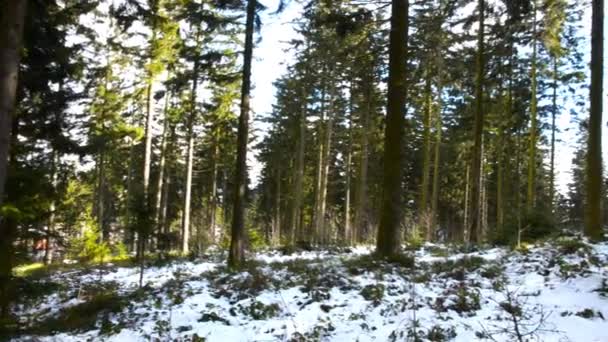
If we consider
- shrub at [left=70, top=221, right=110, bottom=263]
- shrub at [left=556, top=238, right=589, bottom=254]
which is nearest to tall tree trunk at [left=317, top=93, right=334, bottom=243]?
shrub at [left=70, top=221, right=110, bottom=263]

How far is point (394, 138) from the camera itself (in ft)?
35.2

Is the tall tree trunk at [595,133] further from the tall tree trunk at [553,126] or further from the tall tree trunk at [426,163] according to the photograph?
the tall tree trunk at [553,126]

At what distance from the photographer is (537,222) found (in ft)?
46.9

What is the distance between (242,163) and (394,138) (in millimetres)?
5073

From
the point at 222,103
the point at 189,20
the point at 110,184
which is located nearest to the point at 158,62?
the point at 222,103

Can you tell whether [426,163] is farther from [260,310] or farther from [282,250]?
[260,310]

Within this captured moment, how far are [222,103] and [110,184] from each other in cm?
2685

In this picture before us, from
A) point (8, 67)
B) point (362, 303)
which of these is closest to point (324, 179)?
point (362, 303)

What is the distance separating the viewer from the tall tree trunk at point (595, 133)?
37.8ft

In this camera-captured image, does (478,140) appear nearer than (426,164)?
Yes

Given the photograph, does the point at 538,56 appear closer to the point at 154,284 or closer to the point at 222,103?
the point at 222,103

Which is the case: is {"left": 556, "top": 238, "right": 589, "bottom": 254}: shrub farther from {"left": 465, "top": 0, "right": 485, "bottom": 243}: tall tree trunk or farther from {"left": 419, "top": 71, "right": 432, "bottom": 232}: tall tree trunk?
{"left": 419, "top": 71, "right": 432, "bottom": 232}: tall tree trunk

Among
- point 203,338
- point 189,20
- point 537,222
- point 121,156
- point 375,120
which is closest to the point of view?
point 203,338

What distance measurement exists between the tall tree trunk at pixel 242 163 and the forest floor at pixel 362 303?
1540 millimetres
